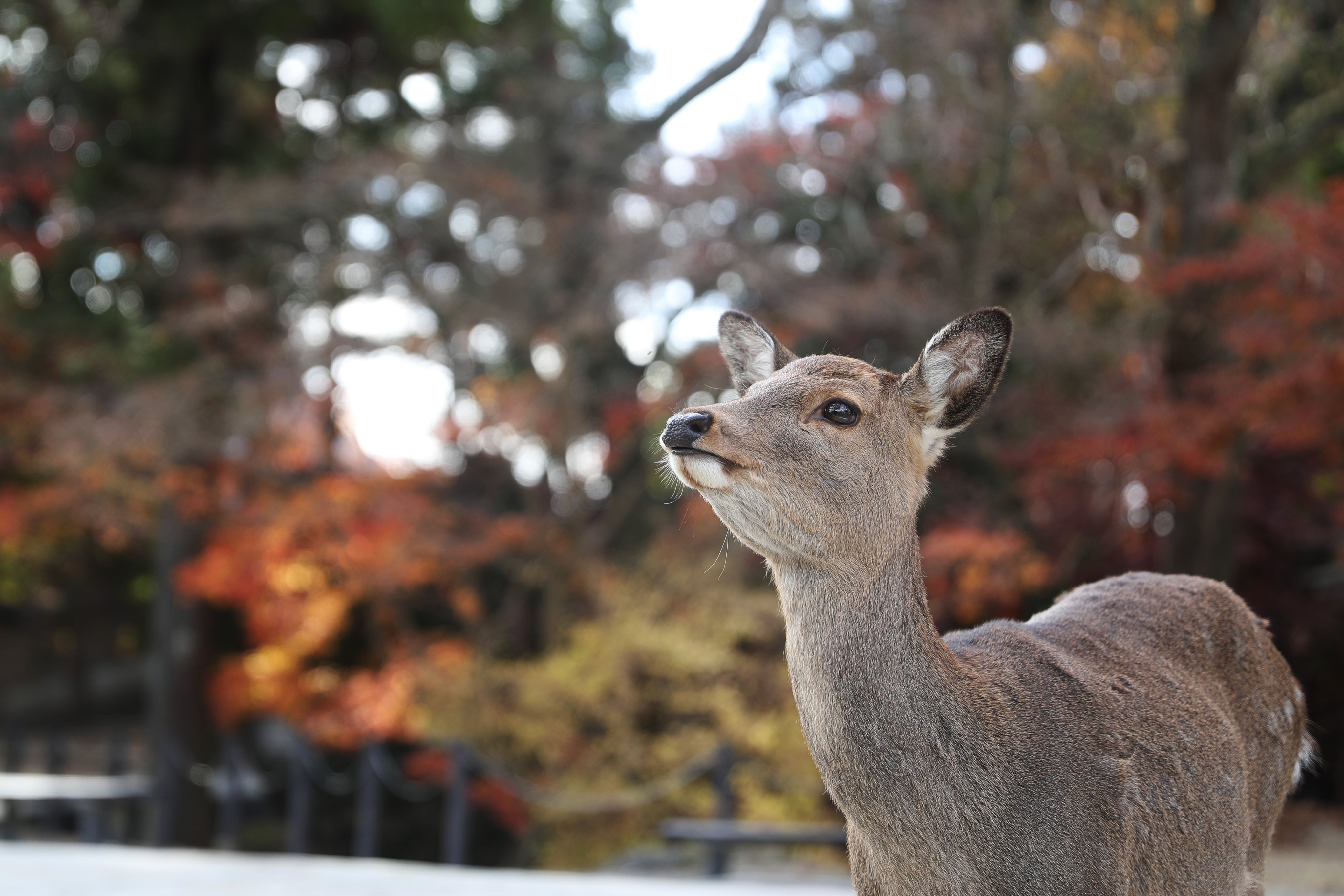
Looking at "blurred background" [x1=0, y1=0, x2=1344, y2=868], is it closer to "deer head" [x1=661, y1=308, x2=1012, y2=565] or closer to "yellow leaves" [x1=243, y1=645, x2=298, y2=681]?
"yellow leaves" [x1=243, y1=645, x2=298, y2=681]

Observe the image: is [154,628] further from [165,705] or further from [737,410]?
[737,410]

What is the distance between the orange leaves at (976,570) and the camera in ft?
26.5

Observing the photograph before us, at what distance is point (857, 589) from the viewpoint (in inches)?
92.1

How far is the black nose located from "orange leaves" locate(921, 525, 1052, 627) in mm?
6154

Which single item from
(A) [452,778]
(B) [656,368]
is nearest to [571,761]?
(A) [452,778]

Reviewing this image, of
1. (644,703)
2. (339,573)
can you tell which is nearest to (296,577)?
(339,573)

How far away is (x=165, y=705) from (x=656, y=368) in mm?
6264

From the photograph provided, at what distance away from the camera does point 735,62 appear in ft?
29.3

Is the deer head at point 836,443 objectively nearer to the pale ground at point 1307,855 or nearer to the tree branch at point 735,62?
the pale ground at point 1307,855

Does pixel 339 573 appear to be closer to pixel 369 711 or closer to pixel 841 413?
pixel 369 711

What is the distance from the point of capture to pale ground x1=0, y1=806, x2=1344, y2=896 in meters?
5.72

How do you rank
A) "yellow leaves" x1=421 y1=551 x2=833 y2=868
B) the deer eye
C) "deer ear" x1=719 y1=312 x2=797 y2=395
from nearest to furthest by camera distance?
the deer eye < "deer ear" x1=719 y1=312 x2=797 y2=395 < "yellow leaves" x1=421 y1=551 x2=833 y2=868

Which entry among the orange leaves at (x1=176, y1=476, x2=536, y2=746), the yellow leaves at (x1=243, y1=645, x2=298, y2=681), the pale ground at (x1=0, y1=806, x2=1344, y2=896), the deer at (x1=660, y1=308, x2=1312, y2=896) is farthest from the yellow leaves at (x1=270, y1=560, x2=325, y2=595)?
the deer at (x1=660, y1=308, x2=1312, y2=896)

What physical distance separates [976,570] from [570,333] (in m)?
3.94
